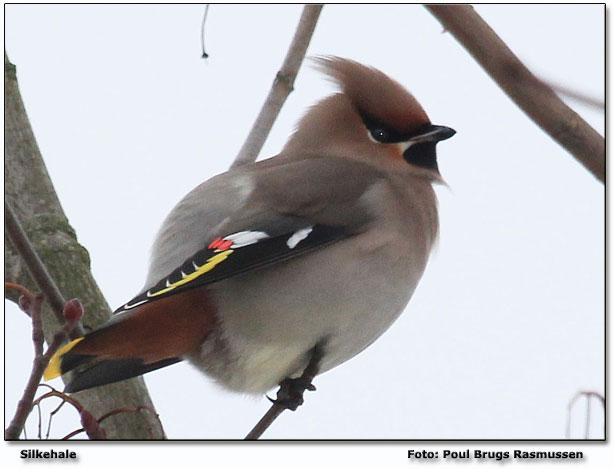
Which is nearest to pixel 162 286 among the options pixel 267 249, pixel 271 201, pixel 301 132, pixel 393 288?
pixel 267 249

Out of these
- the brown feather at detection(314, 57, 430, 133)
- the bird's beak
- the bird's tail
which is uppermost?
the brown feather at detection(314, 57, 430, 133)

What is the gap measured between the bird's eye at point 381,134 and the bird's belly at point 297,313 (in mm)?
662

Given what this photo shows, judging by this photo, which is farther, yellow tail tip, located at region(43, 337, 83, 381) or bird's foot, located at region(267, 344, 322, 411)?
bird's foot, located at region(267, 344, 322, 411)

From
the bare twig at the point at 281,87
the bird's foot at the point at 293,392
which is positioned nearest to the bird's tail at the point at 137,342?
the bird's foot at the point at 293,392

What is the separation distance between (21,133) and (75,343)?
0.94m

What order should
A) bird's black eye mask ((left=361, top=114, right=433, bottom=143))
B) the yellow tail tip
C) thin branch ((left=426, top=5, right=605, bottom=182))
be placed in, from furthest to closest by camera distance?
bird's black eye mask ((left=361, top=114, right=433, bottom=143)) < the yellow tail tip < thin branch ((left=426, top=5, right=605, bottom=182))

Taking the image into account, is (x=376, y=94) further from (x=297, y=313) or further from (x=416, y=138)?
(x=297, y=313)

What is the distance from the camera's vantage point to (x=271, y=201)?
9.20 ft

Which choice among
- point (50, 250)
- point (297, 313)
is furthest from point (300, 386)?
point (50, 250)

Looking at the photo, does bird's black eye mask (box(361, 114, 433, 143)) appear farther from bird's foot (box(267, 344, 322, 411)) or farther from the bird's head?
bird's foot (box(267, 344, 322, 411))

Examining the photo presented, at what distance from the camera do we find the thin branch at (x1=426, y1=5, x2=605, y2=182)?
0.88m

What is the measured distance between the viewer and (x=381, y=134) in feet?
11.2

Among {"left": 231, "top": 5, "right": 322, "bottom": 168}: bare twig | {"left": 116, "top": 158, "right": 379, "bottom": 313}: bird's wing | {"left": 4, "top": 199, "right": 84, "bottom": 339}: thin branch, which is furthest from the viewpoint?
{"left": 231, "top": 5, "right": 322, "bottom": 168}: bare twig

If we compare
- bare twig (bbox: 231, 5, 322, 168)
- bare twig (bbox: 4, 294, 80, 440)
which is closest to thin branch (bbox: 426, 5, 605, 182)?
bare twig (bbox: 4, 294, 80, 440)
